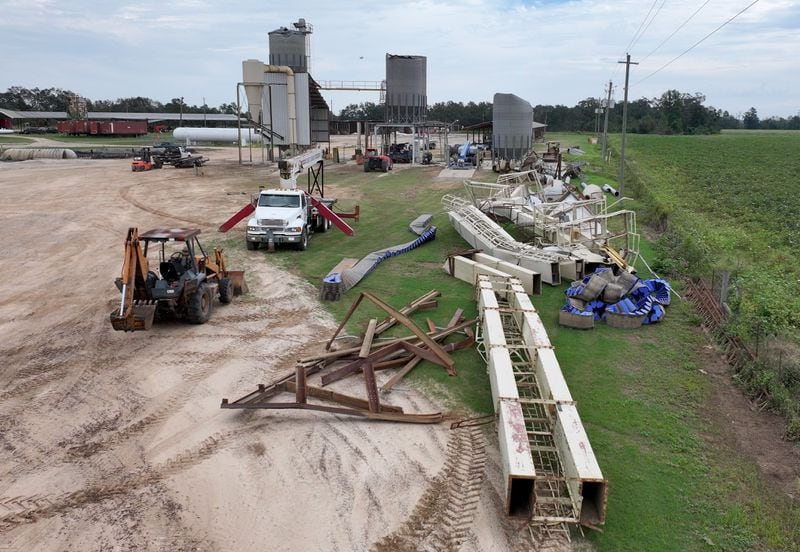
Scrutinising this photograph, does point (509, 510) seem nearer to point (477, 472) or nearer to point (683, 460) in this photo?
point (477, 472)

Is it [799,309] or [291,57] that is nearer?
[799,309]

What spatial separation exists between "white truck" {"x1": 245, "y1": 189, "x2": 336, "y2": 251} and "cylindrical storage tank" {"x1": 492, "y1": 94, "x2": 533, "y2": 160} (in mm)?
28265

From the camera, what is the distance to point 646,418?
1000cm

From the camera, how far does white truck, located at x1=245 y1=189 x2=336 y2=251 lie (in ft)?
69.4

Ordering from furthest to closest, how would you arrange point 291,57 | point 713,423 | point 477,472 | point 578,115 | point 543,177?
point 578,115
point 291,57
point 543,177
point 713,423
point 477,472

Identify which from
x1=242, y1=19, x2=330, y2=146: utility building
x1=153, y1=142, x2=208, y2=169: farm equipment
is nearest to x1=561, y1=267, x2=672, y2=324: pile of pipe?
x1=242, y1=19, x2=330, y2=146: utility building

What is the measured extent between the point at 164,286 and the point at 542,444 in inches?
334

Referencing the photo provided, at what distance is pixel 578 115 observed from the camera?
15275cm

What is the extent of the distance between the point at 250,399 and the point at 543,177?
26671 millimetres

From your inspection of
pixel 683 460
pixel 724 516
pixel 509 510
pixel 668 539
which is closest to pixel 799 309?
pixel 683 460

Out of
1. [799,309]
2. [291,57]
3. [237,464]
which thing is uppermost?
[291,57]

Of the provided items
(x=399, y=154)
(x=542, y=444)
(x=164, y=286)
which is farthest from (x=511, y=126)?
(x=542, y=444)

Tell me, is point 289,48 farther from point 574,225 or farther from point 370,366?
point 370,366

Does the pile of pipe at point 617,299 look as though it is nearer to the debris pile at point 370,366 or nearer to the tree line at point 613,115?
the debris pile at point 370,366
